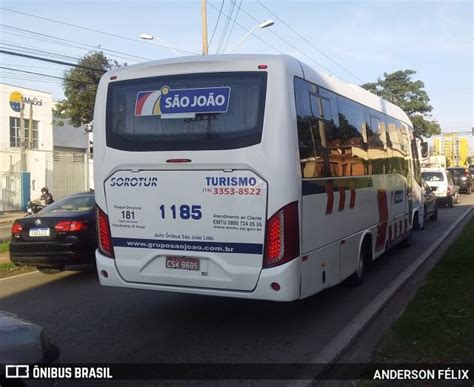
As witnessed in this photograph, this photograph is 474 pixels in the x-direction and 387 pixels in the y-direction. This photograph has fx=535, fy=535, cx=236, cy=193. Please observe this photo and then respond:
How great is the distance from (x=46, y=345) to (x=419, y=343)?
12.0 feet

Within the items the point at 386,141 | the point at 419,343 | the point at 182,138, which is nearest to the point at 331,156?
the point at 182,138

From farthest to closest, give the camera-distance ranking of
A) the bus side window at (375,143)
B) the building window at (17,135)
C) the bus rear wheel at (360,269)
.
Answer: the building window at (17,135), the bus side window at (375,143), the bus rear wheel at (360,269)

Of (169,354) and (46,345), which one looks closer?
(46,345)

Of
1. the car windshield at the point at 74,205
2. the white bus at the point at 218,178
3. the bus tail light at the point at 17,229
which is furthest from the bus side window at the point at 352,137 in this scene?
the bus tail light at the point at 17,229

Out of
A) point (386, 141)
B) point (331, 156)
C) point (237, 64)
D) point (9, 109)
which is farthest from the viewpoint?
point (9, 109)

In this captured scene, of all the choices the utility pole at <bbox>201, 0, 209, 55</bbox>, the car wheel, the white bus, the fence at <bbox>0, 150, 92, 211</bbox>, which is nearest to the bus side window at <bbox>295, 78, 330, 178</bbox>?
the white bus

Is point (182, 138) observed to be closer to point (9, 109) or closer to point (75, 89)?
point (75, 89)

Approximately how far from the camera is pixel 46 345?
369 cm

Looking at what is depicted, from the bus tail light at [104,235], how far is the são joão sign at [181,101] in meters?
1.29

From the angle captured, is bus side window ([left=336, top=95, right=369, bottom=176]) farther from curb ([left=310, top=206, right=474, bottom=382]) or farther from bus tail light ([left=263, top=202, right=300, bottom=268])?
bus tail light ([left=263, top=202, right=300, bottom=268])

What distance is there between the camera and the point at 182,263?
232 inches

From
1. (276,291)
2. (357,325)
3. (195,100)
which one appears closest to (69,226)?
(195,100)

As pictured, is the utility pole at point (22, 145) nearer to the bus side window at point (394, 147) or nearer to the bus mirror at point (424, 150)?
the bus mirror at point (424, 150)

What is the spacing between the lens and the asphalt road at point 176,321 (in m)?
5.52
